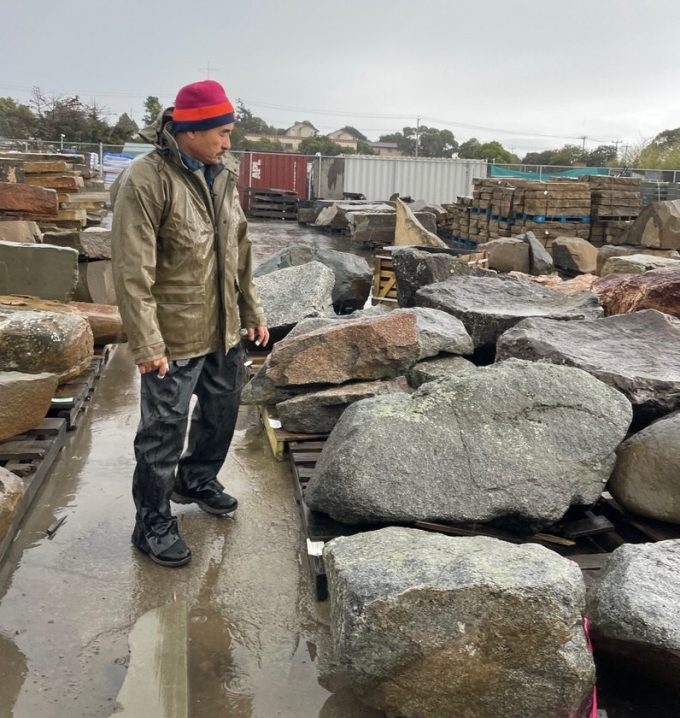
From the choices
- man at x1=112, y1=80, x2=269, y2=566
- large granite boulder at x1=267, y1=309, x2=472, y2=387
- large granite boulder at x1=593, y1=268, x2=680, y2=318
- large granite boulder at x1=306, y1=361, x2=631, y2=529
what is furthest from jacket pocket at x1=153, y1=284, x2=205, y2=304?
large granite boulder at x1=593, y1=268, x2=680, y2=318

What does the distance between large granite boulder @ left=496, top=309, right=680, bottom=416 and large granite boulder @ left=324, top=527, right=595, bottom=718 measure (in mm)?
1957

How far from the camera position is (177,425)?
10.0 feet

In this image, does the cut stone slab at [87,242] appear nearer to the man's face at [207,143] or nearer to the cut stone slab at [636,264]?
the man's face at [207,143]

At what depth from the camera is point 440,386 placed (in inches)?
131

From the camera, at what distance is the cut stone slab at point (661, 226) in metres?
10.9

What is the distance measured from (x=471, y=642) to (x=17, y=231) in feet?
20.2

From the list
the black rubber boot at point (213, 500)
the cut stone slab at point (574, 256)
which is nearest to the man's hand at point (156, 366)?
the black rubber boot at point (213, 500)

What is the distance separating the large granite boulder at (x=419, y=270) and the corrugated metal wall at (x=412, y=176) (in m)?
15.7

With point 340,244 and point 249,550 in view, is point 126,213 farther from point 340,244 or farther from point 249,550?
point 340,244

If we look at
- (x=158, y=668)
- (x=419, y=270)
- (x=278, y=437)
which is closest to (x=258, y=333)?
(x=278, y=437)

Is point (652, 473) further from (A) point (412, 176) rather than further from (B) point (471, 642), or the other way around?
(A) point (412, 176)

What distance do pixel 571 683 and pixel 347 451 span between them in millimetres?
1247

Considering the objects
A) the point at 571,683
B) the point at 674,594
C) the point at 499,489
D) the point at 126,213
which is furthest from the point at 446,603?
the point at 126,213

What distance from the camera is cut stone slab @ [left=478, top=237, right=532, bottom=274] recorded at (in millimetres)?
10695
